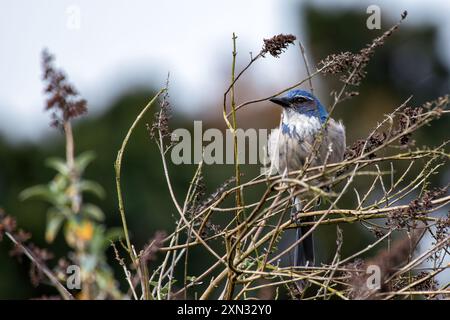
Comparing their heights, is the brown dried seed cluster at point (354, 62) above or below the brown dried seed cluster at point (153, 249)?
above

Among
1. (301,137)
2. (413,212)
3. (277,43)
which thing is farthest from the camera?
(301,137)

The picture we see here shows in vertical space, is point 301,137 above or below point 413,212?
above

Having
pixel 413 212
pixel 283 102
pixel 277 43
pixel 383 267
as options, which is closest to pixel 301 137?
pixel 283 102

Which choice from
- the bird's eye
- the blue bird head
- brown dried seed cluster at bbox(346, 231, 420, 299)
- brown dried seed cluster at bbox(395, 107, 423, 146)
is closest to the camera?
brown dried seed cluster at bbox(346, 231, 420, 299)

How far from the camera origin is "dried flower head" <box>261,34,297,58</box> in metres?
3.23

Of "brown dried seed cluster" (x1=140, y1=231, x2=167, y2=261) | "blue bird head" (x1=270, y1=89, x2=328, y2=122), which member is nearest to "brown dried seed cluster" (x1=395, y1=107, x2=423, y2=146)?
"brown dried seed cluster" (x1=140, y1=231, x2=167, y2=261)

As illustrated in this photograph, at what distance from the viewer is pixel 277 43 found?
10.6 ft

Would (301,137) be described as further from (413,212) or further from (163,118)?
(413,212)

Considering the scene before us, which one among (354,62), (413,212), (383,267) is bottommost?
(383,267)

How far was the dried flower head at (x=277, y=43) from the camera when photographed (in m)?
3.23

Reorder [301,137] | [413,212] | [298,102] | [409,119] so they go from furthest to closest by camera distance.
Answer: [298,102] < [301,137] < [409,119] < [413,212]

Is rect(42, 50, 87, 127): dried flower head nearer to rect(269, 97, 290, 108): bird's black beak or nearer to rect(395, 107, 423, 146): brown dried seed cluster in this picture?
rect(395, 107, 423, 146): brown dried seed cluster

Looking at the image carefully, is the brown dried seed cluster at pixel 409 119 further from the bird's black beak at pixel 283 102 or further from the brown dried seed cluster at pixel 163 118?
the bird's black beak at pixel 283 102

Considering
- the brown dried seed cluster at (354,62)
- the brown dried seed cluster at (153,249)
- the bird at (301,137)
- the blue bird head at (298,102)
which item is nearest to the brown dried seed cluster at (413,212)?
the brown dried seed cluster at (354,62)
